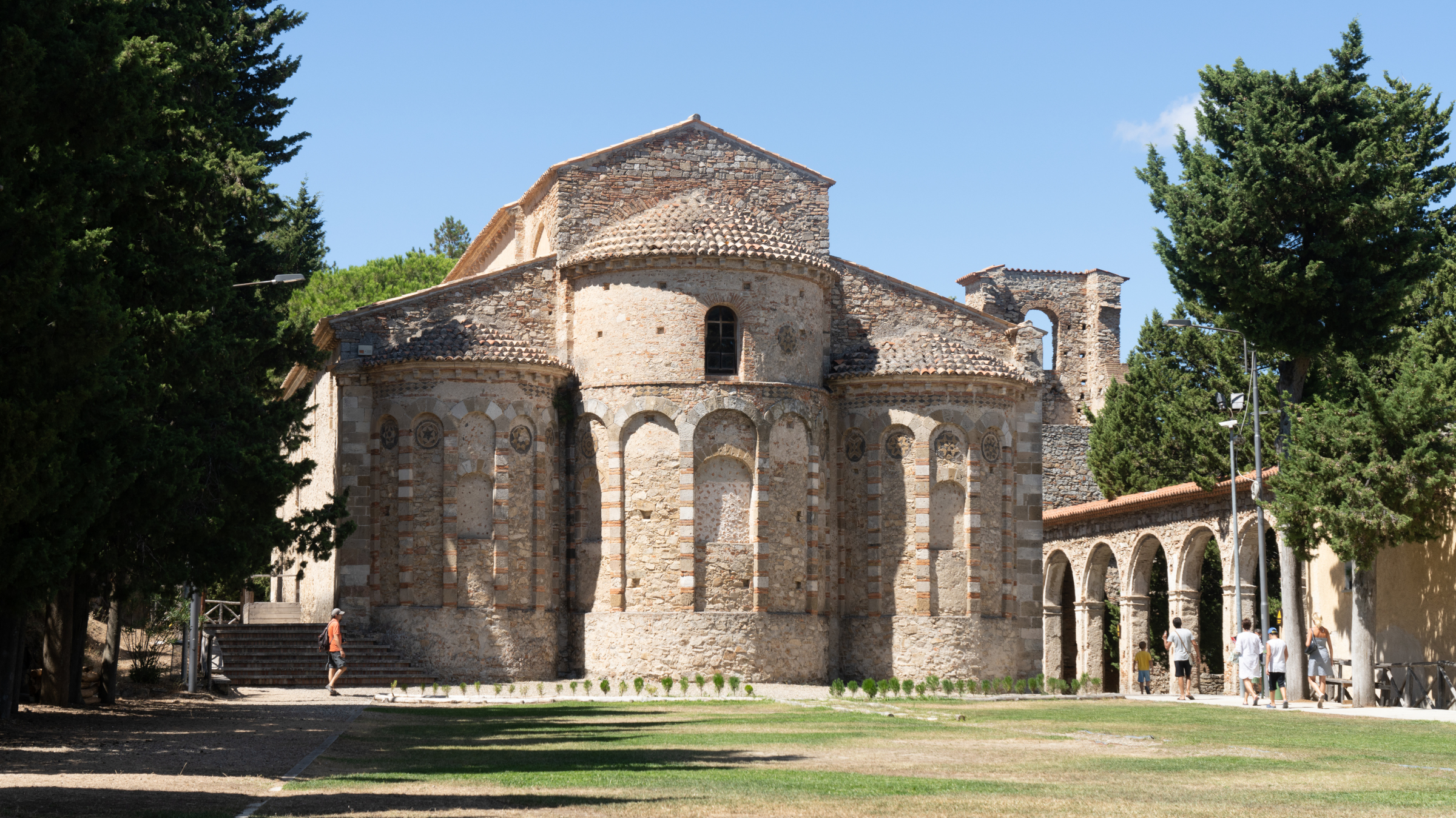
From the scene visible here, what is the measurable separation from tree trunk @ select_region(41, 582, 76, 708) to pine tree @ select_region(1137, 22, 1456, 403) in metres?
20.8

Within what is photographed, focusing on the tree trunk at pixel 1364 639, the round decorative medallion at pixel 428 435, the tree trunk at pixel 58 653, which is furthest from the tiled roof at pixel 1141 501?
the tree trunk at pixel 58 653

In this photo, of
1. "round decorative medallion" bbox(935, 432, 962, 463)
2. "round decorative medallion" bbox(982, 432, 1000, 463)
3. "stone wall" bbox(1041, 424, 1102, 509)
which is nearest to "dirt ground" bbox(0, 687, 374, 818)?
"round decorative medallion" bbox(935, 432, 962, 463)

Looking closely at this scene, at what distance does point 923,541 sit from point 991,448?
2.75 meters

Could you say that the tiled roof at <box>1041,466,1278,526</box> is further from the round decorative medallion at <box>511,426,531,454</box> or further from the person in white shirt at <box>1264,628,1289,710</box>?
the round decorative medallion at <box>511,426,531,454</box>

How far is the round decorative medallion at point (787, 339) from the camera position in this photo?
34125 millimetres

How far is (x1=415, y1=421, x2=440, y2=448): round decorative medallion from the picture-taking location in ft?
109

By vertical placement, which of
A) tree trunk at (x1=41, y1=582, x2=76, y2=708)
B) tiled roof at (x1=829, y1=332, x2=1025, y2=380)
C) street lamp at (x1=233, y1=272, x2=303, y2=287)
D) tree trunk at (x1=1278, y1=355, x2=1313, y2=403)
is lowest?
tree trunk at (x1=41, y1=582, x2=76, y2=708)

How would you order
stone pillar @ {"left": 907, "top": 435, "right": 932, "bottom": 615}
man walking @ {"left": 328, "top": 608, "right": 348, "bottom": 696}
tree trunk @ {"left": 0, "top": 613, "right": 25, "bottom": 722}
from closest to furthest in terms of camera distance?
tree trunk @ {"left": 0, "top": 613, "right": 25, "bottom": 722} < man walking @ {"left": 328, "top": 608, "right": 348, "bottom": 696} < stone pillar @ {"left": 907, "top": 435, "right": 932, "bottom": 615}

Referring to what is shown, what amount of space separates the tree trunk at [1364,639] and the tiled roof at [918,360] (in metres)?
9.73

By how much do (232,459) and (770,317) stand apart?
14593mm

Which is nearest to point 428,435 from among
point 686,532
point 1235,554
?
point 686,532

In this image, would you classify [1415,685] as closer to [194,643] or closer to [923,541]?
[923,541]

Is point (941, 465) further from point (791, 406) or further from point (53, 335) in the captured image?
point (53, 335)

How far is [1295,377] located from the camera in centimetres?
3122
